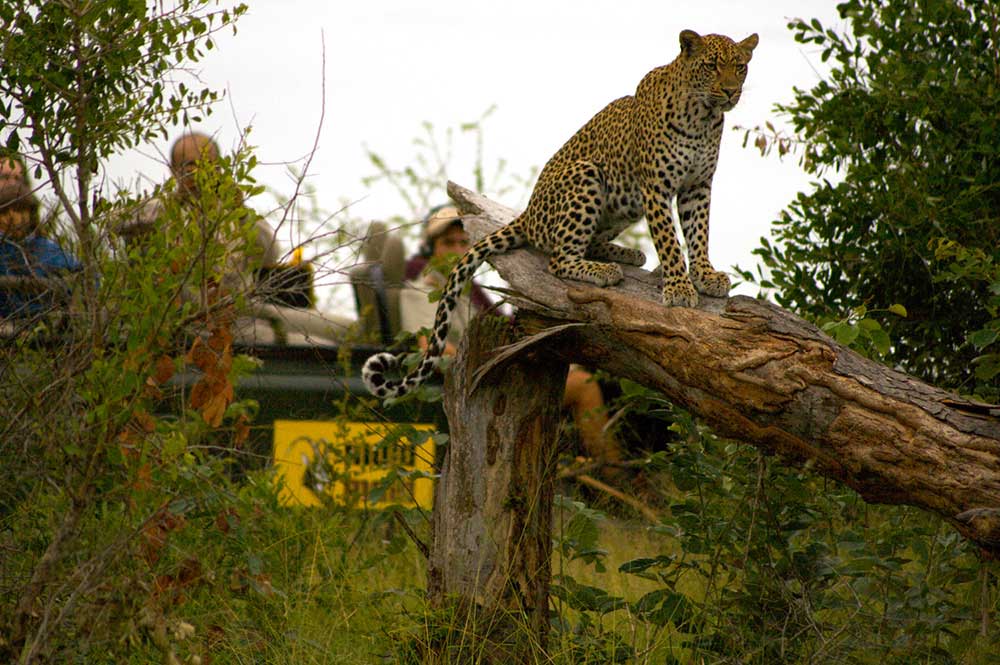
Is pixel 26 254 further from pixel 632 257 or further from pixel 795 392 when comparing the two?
pixel 795 392

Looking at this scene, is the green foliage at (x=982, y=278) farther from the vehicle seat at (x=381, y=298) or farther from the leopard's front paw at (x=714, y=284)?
the vehicle seat at (x=381, y=298)

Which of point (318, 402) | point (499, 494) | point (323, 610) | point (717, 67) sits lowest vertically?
point (323, 610)

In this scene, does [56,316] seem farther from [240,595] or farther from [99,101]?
[240,595]

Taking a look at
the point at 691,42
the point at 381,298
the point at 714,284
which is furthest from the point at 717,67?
the point at 381,298

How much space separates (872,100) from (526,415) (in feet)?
7.56

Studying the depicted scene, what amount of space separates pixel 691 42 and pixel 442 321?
1467 millimetres

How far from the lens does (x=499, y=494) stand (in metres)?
4.11

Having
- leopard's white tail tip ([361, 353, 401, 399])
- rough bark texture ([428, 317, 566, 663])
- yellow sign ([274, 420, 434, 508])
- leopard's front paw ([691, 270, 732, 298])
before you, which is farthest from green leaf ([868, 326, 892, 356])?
yellow sign ([274, 420, 434, 508])

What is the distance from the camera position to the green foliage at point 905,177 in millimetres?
4867

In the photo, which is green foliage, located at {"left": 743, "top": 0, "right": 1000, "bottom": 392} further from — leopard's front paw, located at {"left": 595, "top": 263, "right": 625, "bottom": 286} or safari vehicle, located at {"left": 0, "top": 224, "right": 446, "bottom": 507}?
safari vehicle, located at {"left": 0, "top": 224, "right": 446, "bottom": 507}

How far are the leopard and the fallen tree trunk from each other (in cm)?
32

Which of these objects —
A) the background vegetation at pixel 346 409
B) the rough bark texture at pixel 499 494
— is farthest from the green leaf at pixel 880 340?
the rough bark texture at pixel 499 494

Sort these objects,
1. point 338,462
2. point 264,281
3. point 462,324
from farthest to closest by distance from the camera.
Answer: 1. point 462,324
2. point 338,462
3. point 264,281

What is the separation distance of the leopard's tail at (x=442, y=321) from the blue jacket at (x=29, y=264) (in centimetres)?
118
